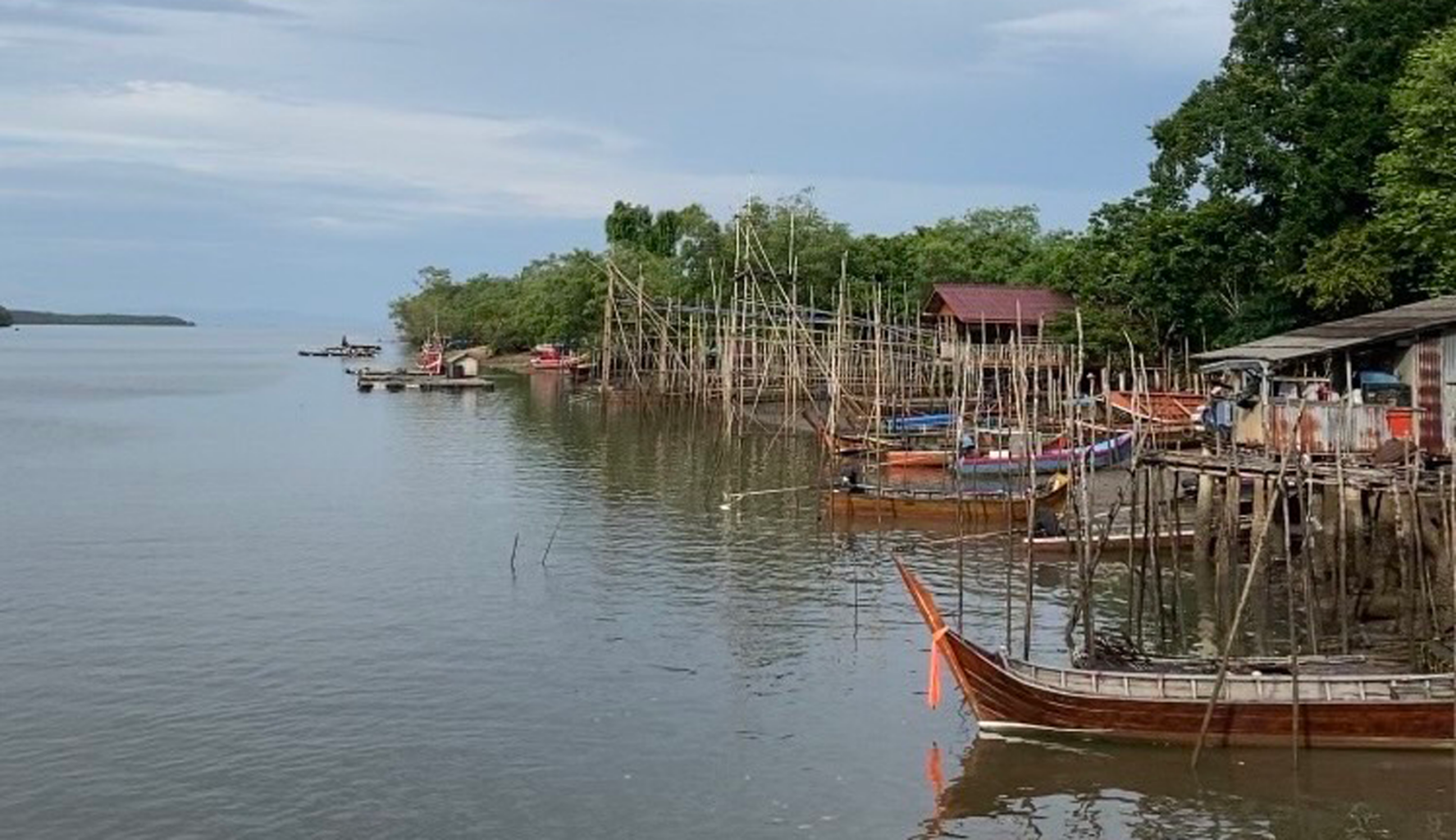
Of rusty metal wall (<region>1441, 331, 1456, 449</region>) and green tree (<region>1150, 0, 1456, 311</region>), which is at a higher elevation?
green tree (<region>1150, 0, 1456, 311</region>)

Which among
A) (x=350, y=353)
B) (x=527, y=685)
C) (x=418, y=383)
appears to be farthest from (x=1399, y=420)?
(x=350, y=353)

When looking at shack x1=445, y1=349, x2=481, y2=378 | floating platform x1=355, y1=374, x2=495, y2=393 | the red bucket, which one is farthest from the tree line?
shack x1=445, y1=349, x2=481, y2=378

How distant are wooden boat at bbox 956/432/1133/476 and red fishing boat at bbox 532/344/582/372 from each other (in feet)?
181

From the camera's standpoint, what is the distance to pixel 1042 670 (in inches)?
642

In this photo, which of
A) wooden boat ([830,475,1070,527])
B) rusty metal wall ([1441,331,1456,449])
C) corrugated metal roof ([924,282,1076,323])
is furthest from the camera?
corrugated metal roof ([924,282,1076,323])

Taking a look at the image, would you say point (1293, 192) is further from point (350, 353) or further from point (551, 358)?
point (350, 353)

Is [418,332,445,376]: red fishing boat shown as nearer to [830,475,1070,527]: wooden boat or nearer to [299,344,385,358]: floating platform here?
[299,344,385,358]: floating platform

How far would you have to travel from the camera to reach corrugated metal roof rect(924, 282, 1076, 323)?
5125 cm

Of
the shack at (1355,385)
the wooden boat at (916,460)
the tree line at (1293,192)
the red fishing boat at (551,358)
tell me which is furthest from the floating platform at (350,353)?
the shack at (1355,385)

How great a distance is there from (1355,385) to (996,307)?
94.6 ft

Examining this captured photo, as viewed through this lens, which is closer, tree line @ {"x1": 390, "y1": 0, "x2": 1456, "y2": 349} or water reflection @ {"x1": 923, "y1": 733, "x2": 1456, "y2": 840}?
water reflection @ {"x1": 923, "y1": 733, "x2": 1456, "y2": 840}

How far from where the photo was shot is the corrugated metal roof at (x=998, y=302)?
5125 centimetres

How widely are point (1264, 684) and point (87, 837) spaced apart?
12.2m

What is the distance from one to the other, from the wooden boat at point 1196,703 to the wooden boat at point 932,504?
12.8 metres
